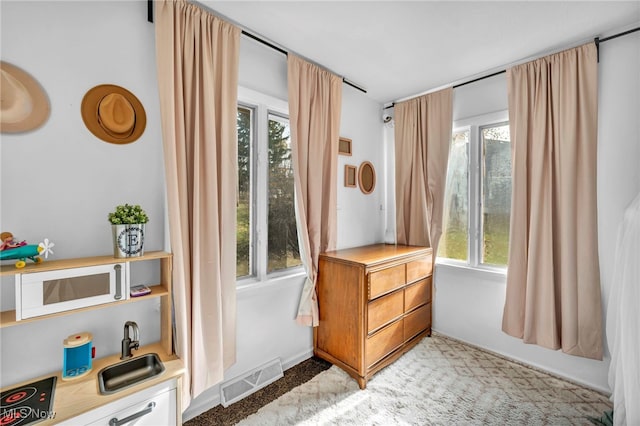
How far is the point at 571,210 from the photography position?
2066mm

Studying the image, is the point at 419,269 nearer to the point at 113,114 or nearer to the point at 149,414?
the point at 149,414

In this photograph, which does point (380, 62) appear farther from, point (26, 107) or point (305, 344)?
point (305, 344)

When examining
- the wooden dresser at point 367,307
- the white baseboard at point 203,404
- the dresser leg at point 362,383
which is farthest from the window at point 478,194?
the white baseboard at point 203,404

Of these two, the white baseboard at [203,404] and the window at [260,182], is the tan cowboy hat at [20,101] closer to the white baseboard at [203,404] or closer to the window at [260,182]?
the window at [260,182]

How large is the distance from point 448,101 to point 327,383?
2.81 metres

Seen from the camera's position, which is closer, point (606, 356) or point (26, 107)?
point (26, 107)

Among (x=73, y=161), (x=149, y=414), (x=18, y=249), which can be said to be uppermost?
(x=73, y=161)

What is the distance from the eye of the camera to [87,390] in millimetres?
1226

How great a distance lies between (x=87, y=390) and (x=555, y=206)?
10.3ft

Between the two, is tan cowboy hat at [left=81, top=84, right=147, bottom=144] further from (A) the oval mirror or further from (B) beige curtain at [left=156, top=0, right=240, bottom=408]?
(A) the oval mirror

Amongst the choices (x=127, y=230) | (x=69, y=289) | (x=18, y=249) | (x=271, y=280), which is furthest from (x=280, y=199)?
(x=18, y=249)

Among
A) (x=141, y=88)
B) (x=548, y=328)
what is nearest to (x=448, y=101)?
(x=548, y=328)

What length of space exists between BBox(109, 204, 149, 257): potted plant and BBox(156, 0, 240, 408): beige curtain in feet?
0.53

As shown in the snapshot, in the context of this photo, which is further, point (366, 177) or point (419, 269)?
point (366, 177)
